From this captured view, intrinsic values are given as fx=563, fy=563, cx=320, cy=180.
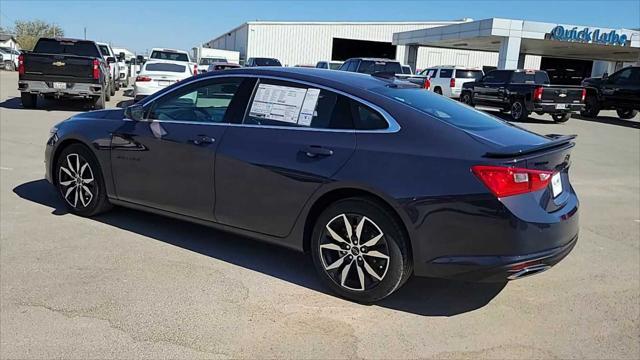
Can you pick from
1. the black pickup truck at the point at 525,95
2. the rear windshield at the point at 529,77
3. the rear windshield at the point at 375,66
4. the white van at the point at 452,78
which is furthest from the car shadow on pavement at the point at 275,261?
the white van at the point at 452,78

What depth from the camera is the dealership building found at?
37.8 meters

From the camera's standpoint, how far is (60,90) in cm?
1459

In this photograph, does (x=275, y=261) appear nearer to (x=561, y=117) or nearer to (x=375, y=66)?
(x=561, y=117)

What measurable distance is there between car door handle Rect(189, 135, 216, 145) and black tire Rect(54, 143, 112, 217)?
1.26 metres

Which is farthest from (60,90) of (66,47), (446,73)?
(446,73)

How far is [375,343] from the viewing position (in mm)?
3414

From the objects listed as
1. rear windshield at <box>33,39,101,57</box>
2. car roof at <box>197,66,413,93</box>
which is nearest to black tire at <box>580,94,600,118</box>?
rear windshield at <box>33,39,101,57</box>

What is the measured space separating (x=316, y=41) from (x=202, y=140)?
5436 centimetres

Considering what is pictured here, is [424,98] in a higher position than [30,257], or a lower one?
higher

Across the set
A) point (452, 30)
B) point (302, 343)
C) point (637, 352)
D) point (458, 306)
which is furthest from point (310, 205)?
point (452, 30)

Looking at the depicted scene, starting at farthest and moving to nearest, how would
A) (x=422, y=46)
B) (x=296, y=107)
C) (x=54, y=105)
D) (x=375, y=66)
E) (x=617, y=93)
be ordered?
(x=422, y=46)
(x=375, y=66)
(x=617, y=93)
(x=54, y=105)
(x=296, y=107)

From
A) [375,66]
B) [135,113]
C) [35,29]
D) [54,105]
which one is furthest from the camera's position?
[35,29]

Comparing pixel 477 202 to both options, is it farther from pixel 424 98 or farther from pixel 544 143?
pixel 424 98

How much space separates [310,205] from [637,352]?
7.43 feet
